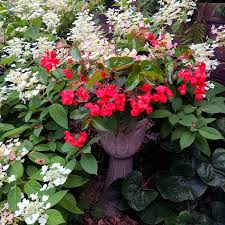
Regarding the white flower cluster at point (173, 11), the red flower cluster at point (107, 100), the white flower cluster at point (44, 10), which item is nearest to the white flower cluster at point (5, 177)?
the red flower cluster at point (107, 100)

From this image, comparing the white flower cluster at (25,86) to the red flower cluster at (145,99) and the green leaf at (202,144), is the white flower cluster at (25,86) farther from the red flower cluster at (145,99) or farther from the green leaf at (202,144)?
the green leaf at (202,144)

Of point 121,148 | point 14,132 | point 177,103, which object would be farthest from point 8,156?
point 177,103

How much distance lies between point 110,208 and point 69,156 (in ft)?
1.76

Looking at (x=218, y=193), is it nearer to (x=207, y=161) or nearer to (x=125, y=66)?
(x=207, y=161)

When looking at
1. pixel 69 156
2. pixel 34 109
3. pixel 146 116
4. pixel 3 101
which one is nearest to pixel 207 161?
pixel 146 116

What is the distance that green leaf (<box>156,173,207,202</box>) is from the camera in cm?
160

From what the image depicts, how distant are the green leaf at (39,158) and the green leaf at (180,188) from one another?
21.7 inches

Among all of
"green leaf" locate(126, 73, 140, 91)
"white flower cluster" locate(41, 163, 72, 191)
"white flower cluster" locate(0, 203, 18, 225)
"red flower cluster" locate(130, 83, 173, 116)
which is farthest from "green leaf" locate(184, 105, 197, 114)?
"white flower cluster" locate(0, 203, 18, 225)

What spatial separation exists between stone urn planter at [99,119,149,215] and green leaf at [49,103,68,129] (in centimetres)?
21

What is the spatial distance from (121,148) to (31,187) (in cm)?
47

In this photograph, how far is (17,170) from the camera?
1318mm

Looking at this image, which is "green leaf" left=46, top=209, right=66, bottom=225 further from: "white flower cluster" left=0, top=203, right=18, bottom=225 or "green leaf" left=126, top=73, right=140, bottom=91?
"green leaf" left=126, top=73, right=140, bottom=91

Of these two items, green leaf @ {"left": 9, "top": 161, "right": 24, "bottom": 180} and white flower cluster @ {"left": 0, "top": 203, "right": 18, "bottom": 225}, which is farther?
green leaf @ {"left": 9, "top": 161, "right": 24, "bottom": 180}

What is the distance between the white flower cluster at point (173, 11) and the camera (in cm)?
181
